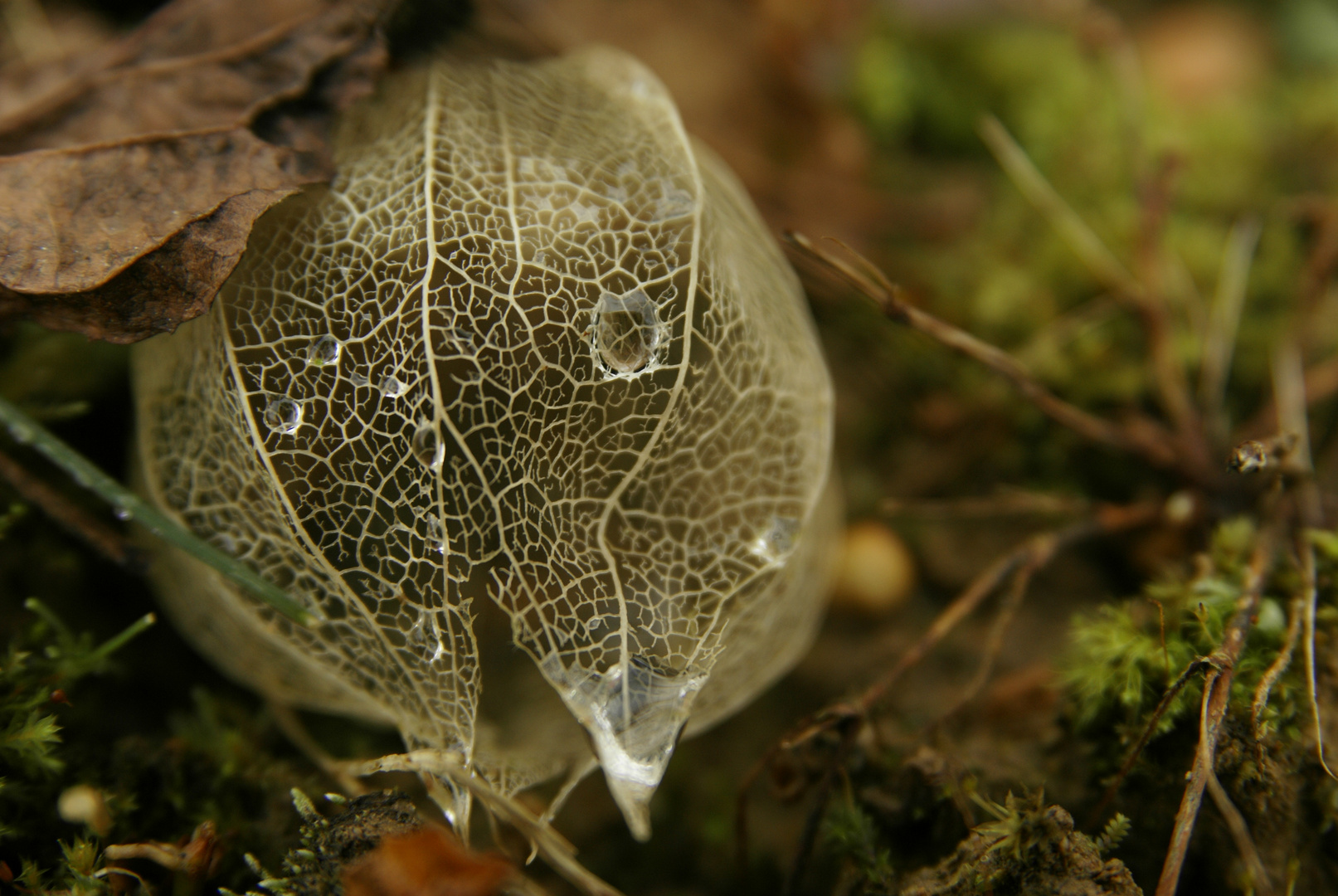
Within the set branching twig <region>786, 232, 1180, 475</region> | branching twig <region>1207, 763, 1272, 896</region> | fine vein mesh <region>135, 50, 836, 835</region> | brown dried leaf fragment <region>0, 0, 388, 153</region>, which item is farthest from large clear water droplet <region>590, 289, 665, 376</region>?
branching twig <region>1207, 763, 1272, 896</region>

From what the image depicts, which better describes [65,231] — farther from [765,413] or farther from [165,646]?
[765,413]

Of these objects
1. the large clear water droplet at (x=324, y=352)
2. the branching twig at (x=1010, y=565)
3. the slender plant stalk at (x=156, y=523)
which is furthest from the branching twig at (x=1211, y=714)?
the large clear water droplet at (x=324, y=352)

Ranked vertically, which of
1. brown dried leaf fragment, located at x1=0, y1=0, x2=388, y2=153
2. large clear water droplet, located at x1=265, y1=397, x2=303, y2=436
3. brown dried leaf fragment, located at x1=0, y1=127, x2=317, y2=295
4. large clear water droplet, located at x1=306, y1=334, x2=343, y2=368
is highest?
brown dried leaf fragment, located at x1=0, y1=0, x2=388, y2=153

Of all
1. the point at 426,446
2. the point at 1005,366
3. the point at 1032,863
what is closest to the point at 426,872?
the point at 426,446

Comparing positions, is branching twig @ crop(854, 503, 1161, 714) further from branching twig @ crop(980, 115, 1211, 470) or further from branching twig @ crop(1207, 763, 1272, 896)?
branching twig @ crop(1207, 763, 1272, 896)

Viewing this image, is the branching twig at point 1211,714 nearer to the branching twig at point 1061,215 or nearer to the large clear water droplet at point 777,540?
the large clear water droplet at point 777,540

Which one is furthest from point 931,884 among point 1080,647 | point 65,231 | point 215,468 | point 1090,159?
point 1090,159

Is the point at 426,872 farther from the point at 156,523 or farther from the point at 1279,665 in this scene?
the point at 1279,665
